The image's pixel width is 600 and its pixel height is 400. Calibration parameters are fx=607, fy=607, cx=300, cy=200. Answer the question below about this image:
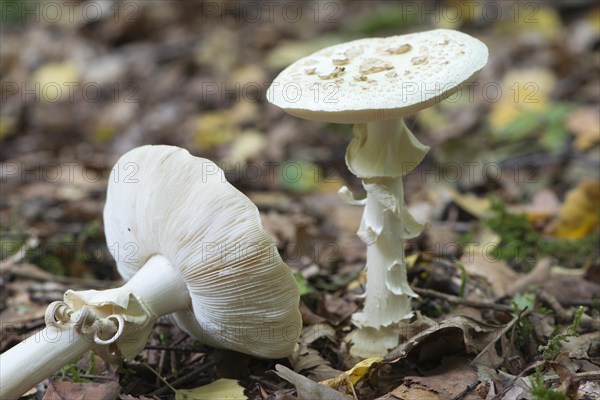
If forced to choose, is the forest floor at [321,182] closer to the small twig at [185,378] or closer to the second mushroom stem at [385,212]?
the small twig at [185,378]

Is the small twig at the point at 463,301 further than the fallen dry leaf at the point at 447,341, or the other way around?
the small twig at the point at 463,301

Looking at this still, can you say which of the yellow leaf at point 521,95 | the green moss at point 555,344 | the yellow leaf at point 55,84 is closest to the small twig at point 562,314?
the green moss at point 555,344

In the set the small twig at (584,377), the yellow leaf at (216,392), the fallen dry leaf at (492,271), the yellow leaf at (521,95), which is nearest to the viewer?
the small twig at (584,377)

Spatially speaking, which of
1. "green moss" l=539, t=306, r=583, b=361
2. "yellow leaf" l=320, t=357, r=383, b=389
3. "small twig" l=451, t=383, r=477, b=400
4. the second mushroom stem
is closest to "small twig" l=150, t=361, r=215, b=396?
"yellow leaf" l=320, t=357, r=383, b=389

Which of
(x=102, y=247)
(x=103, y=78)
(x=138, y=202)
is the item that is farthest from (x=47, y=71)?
(x=138, y=202)

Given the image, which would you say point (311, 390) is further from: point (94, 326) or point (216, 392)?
point (94, 326)

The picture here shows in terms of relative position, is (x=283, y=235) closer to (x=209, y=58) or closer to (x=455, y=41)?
(x=455, y=41)
